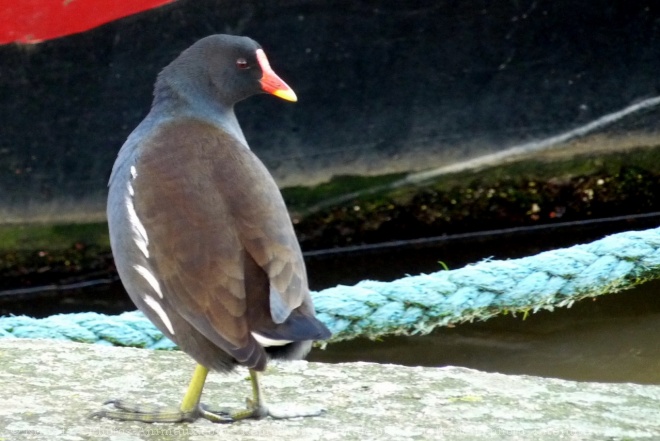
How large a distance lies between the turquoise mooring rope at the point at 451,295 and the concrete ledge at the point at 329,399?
0.12 meters

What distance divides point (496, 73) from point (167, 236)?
2.46 metres

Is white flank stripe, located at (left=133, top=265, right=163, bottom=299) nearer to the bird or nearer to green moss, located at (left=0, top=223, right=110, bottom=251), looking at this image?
the bird

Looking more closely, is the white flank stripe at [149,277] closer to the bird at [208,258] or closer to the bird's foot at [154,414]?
the bird at [208,258]

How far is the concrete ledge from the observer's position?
1.92 m

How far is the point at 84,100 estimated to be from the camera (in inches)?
148

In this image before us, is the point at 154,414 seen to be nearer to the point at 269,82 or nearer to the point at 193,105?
the point at 193,105

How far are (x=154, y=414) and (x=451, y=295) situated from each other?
2.59 feet

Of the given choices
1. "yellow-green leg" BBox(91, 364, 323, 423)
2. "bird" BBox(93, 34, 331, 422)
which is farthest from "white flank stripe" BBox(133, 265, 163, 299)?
"yellow-green leg" BBox(91, 364, 323, 423)

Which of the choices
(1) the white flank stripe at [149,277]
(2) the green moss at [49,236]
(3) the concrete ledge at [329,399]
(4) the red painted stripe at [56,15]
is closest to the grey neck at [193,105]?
(1) the white flank stripe at [149,277]

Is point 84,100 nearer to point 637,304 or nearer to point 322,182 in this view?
point 322,182

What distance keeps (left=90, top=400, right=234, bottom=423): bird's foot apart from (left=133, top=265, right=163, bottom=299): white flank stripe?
0.27 m

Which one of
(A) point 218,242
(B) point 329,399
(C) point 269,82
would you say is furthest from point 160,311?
(C) point 269,82

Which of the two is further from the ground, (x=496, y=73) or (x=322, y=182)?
(x=496, y=73)

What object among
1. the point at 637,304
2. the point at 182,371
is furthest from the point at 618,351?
the point at 182,371
